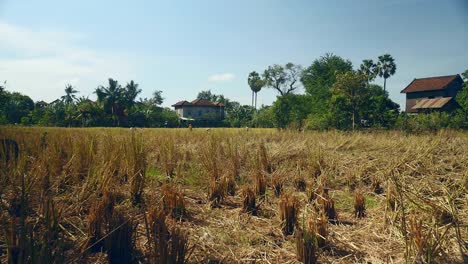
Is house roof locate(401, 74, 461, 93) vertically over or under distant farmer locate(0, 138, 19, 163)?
over

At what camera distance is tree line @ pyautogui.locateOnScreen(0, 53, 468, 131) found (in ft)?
55.7

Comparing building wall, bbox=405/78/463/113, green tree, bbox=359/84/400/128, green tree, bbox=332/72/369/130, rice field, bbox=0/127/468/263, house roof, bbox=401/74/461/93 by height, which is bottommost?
rice field, bbox=0/127/468/263

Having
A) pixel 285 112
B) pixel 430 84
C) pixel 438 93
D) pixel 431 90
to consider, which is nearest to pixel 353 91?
pixel 285 112

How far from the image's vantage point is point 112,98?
127 feet

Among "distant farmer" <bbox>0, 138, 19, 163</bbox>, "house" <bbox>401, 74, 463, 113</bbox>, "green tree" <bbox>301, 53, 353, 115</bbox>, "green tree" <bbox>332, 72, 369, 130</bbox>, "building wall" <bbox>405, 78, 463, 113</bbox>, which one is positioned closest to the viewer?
"distant farmer" <bbox>0, 138, 19, 163</bbox>

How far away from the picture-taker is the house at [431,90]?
36.4 m

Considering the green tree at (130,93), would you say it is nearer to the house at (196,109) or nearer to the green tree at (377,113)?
the house at (196,109)

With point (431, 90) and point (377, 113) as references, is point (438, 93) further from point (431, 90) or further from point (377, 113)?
point (377, 113)

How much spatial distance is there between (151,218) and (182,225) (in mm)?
720

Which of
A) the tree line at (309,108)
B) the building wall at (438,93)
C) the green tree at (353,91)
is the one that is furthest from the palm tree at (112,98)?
the building wall at (438,93)

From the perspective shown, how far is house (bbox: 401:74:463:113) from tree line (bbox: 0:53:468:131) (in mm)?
4423

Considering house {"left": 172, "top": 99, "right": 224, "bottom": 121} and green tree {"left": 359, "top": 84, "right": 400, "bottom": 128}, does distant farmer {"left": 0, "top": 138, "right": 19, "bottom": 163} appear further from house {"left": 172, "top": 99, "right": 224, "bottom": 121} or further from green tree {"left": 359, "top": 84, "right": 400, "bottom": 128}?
house {"left": 172, "top": 99, "right": 224, "bottom": 121}

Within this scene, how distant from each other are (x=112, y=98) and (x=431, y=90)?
4625 centimetres

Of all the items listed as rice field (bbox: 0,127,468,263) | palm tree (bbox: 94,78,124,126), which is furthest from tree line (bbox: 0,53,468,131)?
rice field (bbox: 0,127,468,263)
